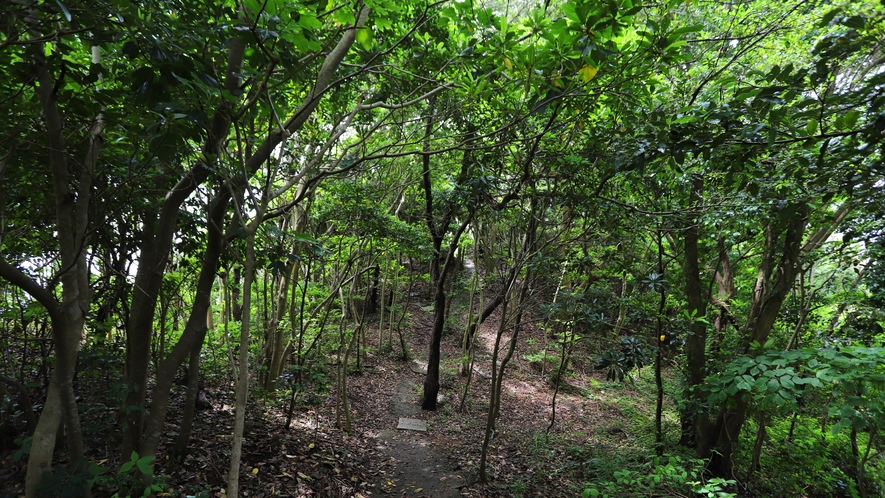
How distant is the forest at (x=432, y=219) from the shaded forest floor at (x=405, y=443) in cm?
6

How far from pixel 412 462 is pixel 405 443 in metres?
0.74

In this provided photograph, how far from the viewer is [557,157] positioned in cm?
533

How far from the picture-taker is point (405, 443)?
6910 millimetres

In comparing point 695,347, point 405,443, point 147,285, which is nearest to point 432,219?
point 405,443

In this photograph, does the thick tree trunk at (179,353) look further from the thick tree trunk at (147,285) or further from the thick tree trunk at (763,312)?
the thick tree trunk at (763,312)

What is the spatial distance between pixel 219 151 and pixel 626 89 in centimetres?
348

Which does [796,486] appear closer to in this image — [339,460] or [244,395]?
[339,460]

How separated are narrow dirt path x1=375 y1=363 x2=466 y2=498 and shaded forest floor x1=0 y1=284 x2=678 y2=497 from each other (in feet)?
0.07

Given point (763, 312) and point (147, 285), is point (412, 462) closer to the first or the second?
point (147, 285)

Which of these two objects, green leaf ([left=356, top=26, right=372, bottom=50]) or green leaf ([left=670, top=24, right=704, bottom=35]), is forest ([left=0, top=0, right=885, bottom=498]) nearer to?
green leaf ([left=356, top=26, right=372, bottom=50])

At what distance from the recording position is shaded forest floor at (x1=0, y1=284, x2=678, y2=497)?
411cm

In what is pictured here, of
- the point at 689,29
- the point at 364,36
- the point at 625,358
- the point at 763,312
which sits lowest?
the point at 625,358

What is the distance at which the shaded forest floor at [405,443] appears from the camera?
411cm

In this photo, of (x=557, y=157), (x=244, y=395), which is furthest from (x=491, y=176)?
(x=244, y=395)
